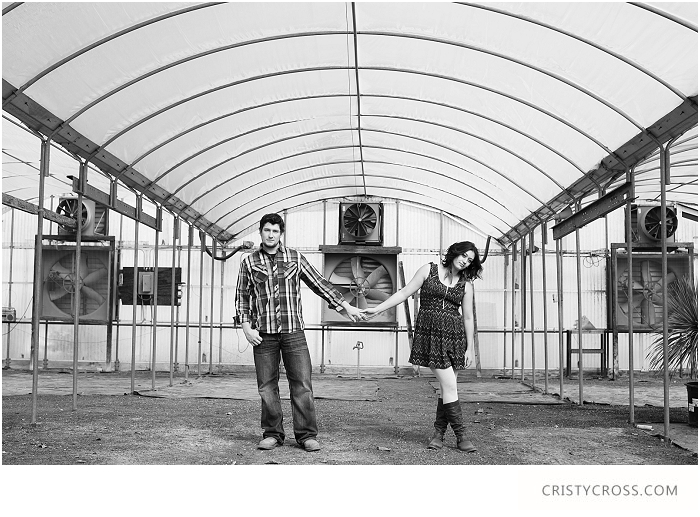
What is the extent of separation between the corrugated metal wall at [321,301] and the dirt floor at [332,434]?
267 inches

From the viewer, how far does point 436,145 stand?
12961 mm

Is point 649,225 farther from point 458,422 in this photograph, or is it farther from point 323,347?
point 458,422

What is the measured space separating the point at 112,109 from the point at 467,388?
817 cm

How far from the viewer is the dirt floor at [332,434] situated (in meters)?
6.11

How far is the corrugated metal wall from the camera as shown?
18047 mm

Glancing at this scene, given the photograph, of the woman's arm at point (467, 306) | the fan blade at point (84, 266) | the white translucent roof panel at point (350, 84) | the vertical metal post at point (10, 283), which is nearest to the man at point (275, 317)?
the woman's arm at point (467, 306)

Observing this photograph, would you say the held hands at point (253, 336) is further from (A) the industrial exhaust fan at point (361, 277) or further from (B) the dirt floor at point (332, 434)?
(A) the industrial exhaust fan at point (361, 277)

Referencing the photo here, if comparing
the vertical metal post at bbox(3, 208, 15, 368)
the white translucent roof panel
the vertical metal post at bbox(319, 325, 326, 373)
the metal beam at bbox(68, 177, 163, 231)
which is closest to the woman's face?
the white translucent roof panel

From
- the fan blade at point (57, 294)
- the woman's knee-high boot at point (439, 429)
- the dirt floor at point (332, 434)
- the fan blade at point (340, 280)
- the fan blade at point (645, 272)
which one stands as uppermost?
the fan blade at point (645, 272)

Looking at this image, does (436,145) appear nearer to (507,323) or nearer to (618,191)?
(618,191)

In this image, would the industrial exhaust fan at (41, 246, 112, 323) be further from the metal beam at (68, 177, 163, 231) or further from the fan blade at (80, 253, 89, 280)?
the metal beam at (68, 177, 163, 231)

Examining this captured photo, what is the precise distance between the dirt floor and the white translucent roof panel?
332 cm

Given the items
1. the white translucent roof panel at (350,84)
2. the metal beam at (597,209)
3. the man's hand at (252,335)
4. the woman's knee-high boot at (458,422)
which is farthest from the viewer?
the metal beam at (597,209)

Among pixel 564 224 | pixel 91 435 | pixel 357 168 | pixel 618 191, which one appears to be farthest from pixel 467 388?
pixel 91 435
